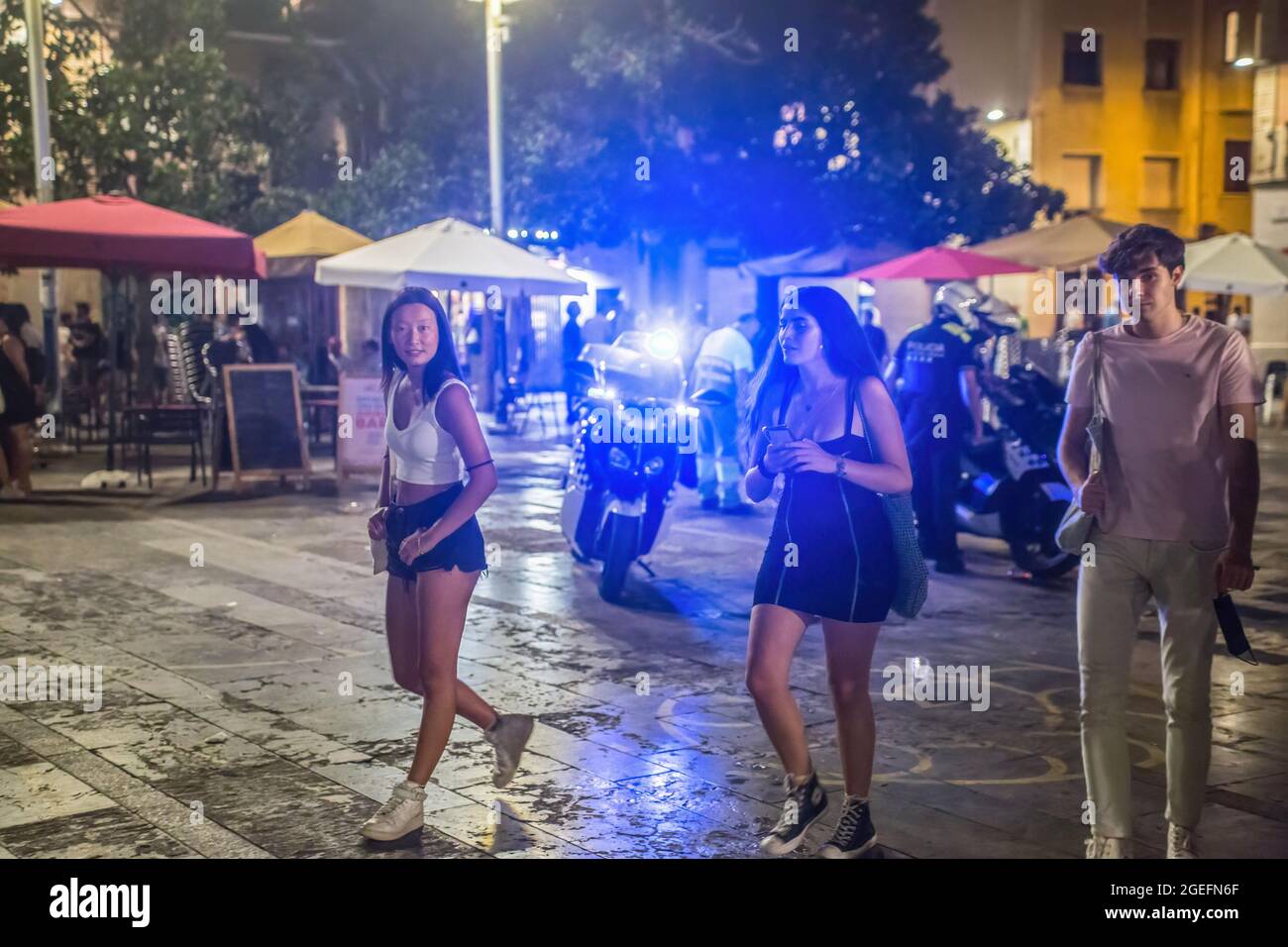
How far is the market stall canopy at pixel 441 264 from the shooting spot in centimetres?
1439

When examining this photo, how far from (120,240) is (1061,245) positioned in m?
9.96

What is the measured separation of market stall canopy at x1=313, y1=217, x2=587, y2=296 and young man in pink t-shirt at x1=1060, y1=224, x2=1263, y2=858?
1050 cm

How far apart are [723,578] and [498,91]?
14550mm

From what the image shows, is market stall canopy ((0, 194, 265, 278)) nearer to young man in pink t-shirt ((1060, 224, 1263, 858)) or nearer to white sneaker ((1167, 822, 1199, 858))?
young man in pink t-shirt ((1060, 224, 1263, 858))

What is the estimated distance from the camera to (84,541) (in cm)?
1160

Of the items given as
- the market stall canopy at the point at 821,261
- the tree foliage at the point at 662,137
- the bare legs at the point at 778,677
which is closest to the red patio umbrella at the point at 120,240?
the tree foliage at the point at 662,137

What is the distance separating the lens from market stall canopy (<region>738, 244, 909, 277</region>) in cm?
2855

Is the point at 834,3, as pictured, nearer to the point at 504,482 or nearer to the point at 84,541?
the point at 504,482

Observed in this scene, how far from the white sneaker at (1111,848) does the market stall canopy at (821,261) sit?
952 inches

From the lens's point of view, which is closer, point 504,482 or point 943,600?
point 943,600

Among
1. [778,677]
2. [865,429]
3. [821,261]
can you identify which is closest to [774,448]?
[865,429]

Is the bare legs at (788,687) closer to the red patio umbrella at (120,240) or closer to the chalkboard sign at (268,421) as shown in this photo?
the red patio umbrella at (120,240)

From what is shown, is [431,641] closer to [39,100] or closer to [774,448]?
[774,448]
